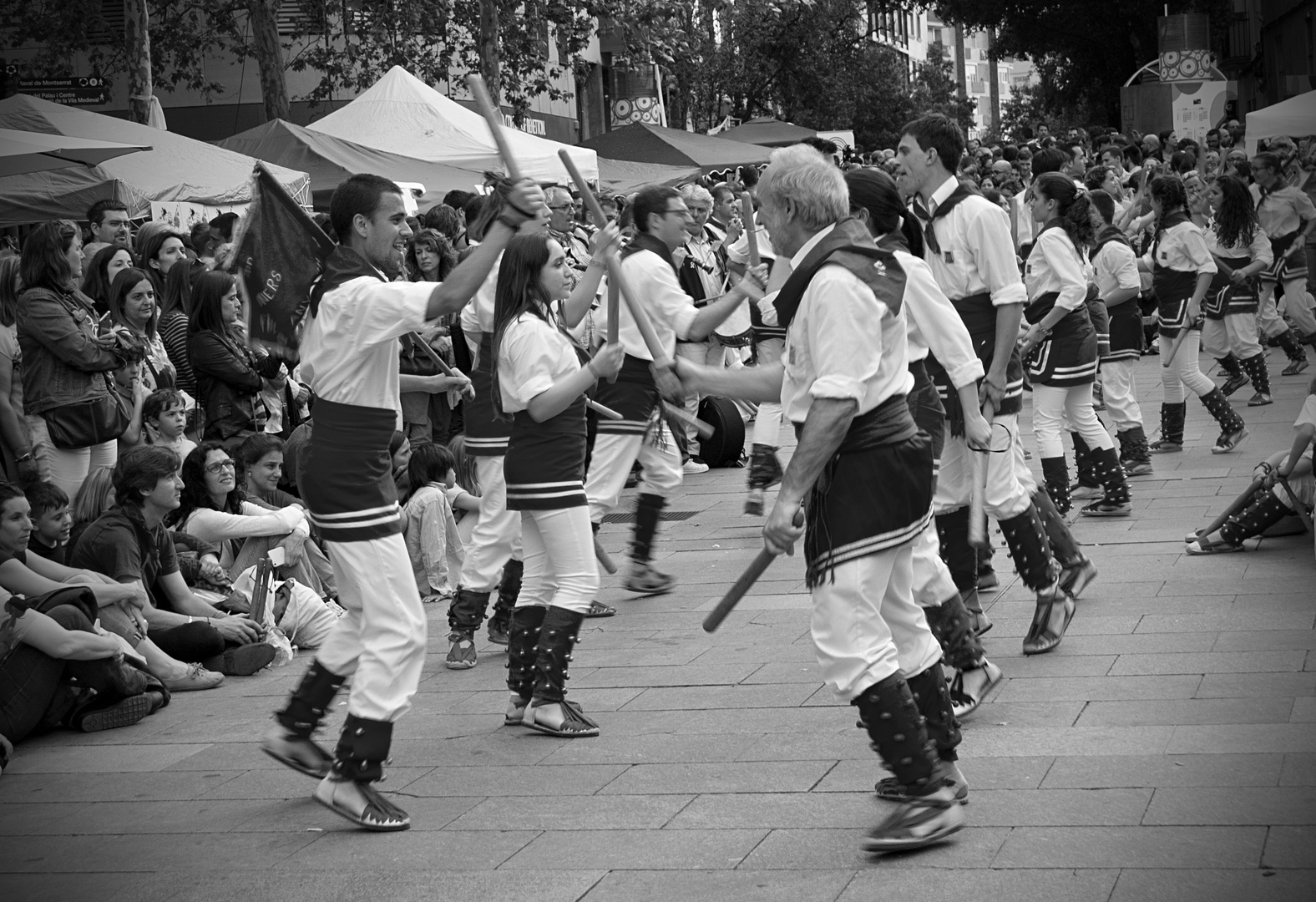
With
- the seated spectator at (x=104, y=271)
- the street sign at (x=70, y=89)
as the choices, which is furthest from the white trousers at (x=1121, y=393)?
the street sign at (x=70, y=89)

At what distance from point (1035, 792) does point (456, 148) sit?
14238 millimetres

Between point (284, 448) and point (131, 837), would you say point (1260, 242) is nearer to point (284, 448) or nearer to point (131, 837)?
point (284, 448)

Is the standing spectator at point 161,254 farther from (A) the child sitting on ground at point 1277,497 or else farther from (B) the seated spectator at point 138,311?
(A) the child sitting on ground at point 1277,497

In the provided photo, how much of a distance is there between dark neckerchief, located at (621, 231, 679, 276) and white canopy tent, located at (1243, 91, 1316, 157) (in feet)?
53.1

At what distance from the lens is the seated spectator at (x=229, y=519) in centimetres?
802

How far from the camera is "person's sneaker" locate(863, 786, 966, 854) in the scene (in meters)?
4.39

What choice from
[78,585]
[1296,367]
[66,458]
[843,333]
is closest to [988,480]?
[843,333]

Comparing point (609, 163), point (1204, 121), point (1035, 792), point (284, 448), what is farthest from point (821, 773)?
point (1204, 121)

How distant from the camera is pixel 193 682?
7.23m

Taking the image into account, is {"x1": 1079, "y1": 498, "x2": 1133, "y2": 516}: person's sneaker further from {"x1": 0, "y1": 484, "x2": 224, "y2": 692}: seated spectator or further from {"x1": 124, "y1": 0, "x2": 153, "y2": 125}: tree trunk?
{"x1": 124, "y1": 0, "x2": 153, "y2": 125}: tree trunk

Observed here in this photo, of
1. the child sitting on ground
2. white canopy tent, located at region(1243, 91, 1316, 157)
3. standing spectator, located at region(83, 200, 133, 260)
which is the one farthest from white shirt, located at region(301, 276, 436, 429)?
white canopy tent, located at region(1243, 91, 1316, 157)

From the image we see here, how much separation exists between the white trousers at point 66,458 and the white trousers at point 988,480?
14.7 ft

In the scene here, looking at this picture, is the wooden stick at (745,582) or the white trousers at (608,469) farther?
the white trousers at (608,469)

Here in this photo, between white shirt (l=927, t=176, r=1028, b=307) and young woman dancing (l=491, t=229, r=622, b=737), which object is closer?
young woman dancing (l=491, t=229, r=622, b=737)
